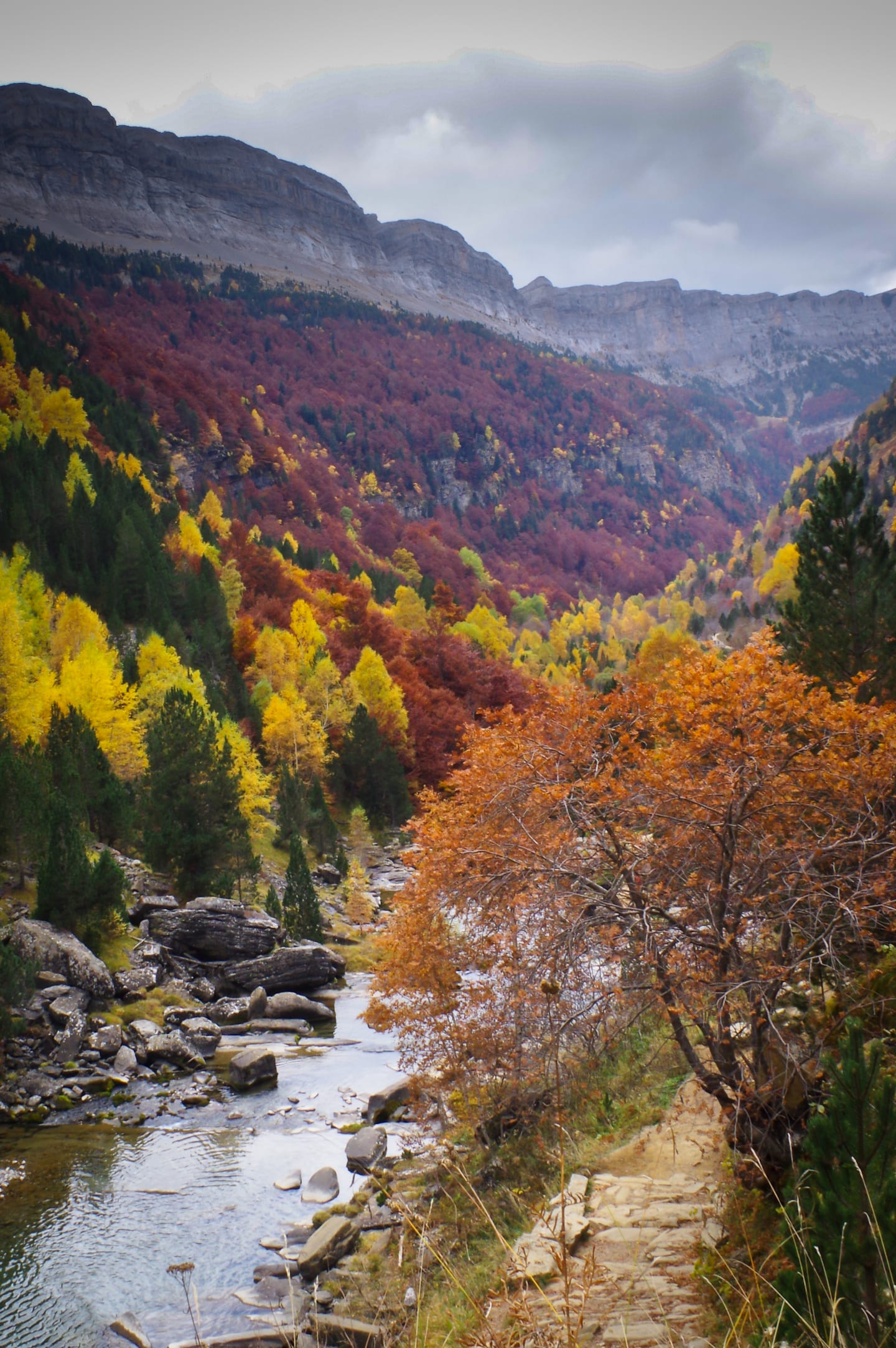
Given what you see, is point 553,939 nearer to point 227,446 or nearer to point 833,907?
point 833,907

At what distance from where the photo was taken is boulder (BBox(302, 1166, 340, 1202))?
1513 cm

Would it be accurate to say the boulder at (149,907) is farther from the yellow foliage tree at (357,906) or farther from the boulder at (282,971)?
the yellow foliage tree at (357,906)

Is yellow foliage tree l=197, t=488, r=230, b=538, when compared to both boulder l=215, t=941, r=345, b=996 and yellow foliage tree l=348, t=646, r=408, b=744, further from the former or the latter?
boulder l=215, t=941, r=345, b=996

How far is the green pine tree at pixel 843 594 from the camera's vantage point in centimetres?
1906

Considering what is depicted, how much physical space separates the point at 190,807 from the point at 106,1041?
501 inches

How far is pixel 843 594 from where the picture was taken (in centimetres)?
2055

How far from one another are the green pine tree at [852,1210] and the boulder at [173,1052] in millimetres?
21340

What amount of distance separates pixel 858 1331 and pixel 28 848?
95.3 feet

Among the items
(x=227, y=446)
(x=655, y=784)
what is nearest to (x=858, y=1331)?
(x=655, y=784)

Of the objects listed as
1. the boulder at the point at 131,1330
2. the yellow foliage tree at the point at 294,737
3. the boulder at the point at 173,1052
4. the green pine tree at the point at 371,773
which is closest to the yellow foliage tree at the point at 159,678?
the yellow foliage tree at the point at 294,737

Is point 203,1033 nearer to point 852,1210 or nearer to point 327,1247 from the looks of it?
point 327,1247

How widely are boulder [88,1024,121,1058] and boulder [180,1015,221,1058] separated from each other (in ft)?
7.44

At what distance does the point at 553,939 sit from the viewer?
26.7 ft

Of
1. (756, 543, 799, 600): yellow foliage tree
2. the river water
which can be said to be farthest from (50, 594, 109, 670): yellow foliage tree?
(756, 543, 799, 600): yellow foliage tree
